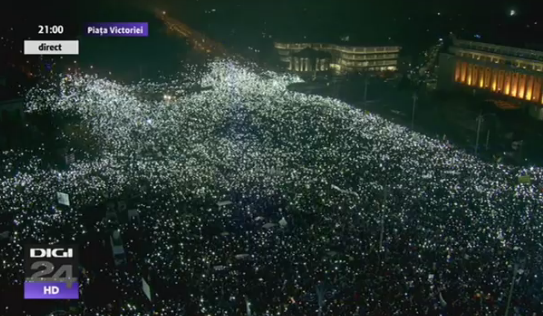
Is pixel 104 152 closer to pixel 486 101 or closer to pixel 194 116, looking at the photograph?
pixel 194 116

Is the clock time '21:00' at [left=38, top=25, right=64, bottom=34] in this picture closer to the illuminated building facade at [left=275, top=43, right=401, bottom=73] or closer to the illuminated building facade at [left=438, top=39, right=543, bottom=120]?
the illuminated building facade at [left=438, top=39, right=543, bottom=120]

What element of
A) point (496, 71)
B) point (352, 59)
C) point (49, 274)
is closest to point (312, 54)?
point (352, 59)

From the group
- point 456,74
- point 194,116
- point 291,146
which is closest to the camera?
point 291,146

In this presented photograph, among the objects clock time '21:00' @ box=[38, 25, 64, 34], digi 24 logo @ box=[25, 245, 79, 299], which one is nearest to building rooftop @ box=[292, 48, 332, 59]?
clock time '21:00' @ box=[38, 25, 64, 34]

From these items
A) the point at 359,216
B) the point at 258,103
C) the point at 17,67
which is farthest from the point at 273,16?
the point at 359,216

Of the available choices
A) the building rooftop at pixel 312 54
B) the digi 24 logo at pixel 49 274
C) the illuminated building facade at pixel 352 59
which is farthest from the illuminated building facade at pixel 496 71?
the digi 24 logo at pixel 49 274

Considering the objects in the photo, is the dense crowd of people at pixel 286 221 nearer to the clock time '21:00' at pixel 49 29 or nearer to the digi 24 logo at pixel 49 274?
the digi 24 logo at pixel 49 274
